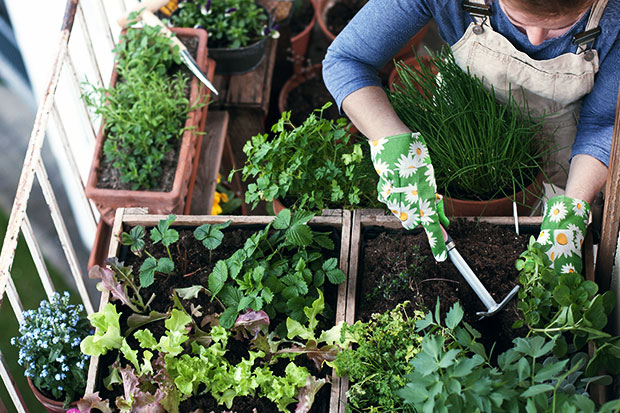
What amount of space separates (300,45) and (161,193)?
46.0 inches

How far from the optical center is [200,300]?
1407 millimetres

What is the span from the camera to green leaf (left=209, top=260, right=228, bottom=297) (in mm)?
1334

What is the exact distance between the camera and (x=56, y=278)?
2.75 meters

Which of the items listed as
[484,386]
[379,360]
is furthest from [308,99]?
[484,386]

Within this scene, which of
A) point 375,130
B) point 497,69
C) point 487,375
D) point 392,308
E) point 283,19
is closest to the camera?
point 487,375

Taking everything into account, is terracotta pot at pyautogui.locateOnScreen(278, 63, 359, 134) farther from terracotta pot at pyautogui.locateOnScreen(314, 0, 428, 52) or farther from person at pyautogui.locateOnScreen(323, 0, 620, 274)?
person at pyautogui.locateOnScreen(323, 0, 620, 274)

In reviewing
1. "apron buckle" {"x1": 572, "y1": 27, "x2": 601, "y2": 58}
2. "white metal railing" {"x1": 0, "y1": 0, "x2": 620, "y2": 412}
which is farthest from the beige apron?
"white metal railing" {"x1": 0, "y1": 0, "x2": 620, "y2": 412}

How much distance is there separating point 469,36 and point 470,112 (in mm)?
181

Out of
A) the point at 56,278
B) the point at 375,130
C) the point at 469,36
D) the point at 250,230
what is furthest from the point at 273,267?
the point at 56,278

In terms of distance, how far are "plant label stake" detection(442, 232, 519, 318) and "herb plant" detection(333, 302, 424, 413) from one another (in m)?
0.15

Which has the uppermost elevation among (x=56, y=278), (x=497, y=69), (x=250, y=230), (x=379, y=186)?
(x=497, y=69)

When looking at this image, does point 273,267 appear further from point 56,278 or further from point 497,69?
point 56,278

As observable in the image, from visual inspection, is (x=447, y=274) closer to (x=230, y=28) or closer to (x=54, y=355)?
(x=54, y=355)

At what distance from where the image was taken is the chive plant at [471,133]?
1479 millimetres
